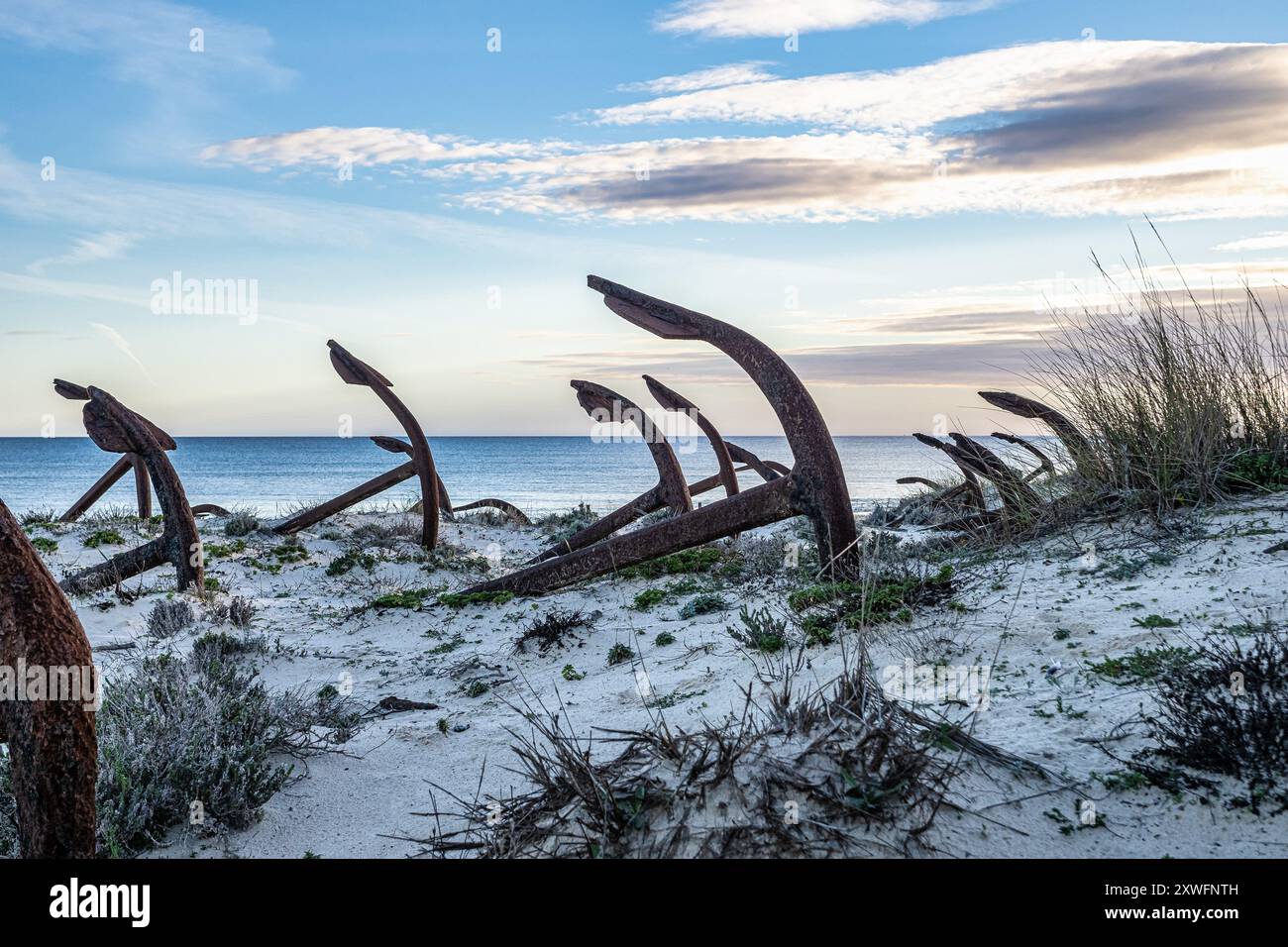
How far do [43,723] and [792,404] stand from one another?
3734 millimetres

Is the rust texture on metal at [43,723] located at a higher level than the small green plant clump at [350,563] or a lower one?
higher

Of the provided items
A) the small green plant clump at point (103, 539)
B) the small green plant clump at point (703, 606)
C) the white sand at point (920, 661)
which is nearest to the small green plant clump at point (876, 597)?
the white sand at point (920, 661)

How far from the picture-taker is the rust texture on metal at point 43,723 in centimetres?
184

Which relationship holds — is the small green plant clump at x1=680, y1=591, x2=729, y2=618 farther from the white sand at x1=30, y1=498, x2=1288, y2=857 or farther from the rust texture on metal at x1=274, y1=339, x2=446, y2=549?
the rust texture on metal at x1=274, y1=339, x2=446, y2=549

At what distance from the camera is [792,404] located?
15.6 ft

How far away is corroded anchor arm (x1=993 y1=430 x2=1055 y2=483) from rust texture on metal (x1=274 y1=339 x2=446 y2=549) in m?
5.68

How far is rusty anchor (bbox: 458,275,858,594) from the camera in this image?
15.3 ft

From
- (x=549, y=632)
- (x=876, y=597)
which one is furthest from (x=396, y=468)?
(x=876, y=597)

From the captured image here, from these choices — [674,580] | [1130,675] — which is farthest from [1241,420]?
[674,580]

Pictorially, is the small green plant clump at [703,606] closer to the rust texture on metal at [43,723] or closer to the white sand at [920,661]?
the white sand at [920,661]

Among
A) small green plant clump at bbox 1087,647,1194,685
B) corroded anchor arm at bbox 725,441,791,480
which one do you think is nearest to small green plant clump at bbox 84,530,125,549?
corroded anchor arm at bbox 725,441,791,480

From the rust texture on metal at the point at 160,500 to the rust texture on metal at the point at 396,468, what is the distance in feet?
7.37
